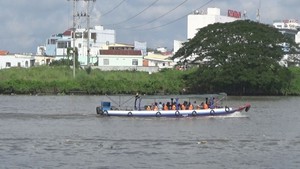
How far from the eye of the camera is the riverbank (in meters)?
90.6

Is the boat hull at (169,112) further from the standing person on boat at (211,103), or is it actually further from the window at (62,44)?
the window at (62,44)

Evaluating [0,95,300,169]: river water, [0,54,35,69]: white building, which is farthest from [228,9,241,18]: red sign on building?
[0,95,300,169]: river water

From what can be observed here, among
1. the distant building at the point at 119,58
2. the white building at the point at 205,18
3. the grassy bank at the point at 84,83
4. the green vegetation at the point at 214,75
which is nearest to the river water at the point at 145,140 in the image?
the green vegetation at the point at 214,75

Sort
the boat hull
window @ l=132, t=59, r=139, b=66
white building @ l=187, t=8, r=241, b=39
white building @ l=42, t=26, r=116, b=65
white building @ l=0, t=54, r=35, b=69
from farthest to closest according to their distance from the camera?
white building @ l=187, t=8, r=241, b=39 → white building @ l=42, t=26, r=116, b=65 → white building @ l=0, t=54, r=35, b=69 → window @ l=132, t=59, r=139, b=66 → the boat hull

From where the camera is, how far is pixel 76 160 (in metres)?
33.4

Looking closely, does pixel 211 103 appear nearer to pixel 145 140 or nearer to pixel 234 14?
pixel 145 140

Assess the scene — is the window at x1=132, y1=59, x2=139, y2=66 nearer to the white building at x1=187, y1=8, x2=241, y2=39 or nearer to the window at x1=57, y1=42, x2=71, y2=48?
the window at x1=57, y1=42, x2=71, y2=48

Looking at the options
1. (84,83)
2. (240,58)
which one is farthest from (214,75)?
(84,83)

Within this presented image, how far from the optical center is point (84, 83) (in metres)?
90.9

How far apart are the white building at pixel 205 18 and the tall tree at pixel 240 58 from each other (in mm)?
56930

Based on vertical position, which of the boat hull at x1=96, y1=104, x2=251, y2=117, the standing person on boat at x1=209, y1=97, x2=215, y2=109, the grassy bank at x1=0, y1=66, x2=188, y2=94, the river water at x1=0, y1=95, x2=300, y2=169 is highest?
the grassy bank at x1=0, y1=66, x2=188, y2=94

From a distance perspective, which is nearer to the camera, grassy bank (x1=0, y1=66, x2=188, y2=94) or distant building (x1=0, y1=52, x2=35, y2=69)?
grassy bank (x1=0, y1=66, x2=188, y2=94)

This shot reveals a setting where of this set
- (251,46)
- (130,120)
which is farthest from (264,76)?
(130,120)

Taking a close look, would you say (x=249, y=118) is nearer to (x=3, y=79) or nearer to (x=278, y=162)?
(x=278, y=162)
